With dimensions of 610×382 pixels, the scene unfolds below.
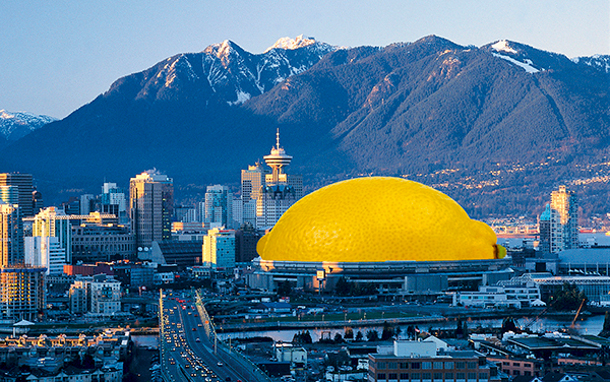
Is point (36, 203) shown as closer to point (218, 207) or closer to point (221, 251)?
point (218, 207)

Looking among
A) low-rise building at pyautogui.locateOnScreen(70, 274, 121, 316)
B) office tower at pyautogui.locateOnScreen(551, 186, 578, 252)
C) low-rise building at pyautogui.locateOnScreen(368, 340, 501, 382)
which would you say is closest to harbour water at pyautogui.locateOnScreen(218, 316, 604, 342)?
low-rise building at pyautogui.locateOnScreen(70, 274, 121, 316)

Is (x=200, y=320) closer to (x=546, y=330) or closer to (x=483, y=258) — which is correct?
(x=546, y=330)

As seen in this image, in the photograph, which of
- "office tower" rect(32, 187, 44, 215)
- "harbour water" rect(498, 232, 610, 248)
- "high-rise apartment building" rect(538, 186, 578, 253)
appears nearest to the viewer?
"high-rise apartment building" rect(538, 186, 578, 253)

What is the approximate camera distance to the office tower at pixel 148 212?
420 ft

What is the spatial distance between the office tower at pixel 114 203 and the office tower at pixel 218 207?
1020 cm

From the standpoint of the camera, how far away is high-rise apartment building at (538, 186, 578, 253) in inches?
4724

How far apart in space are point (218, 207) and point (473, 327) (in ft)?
352

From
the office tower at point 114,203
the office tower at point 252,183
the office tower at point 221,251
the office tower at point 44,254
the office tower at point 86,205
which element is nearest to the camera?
the office tower at point 44,254

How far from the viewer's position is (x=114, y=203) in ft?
547

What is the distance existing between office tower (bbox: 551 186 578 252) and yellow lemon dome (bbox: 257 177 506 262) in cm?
3671

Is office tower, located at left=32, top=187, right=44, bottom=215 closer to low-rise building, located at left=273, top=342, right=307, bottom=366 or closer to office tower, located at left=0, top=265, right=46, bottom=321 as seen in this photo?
office tower, located at left=0, top=265, right=46, bottom=321

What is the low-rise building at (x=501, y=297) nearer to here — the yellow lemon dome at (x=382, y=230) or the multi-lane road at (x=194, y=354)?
the yellow lemon dome at (x=382, y=230)

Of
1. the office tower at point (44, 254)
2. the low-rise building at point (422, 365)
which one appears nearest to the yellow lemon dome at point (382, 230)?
the office tower at point (44, 254)

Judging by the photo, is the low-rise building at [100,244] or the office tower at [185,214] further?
the office tower at [185,214]
